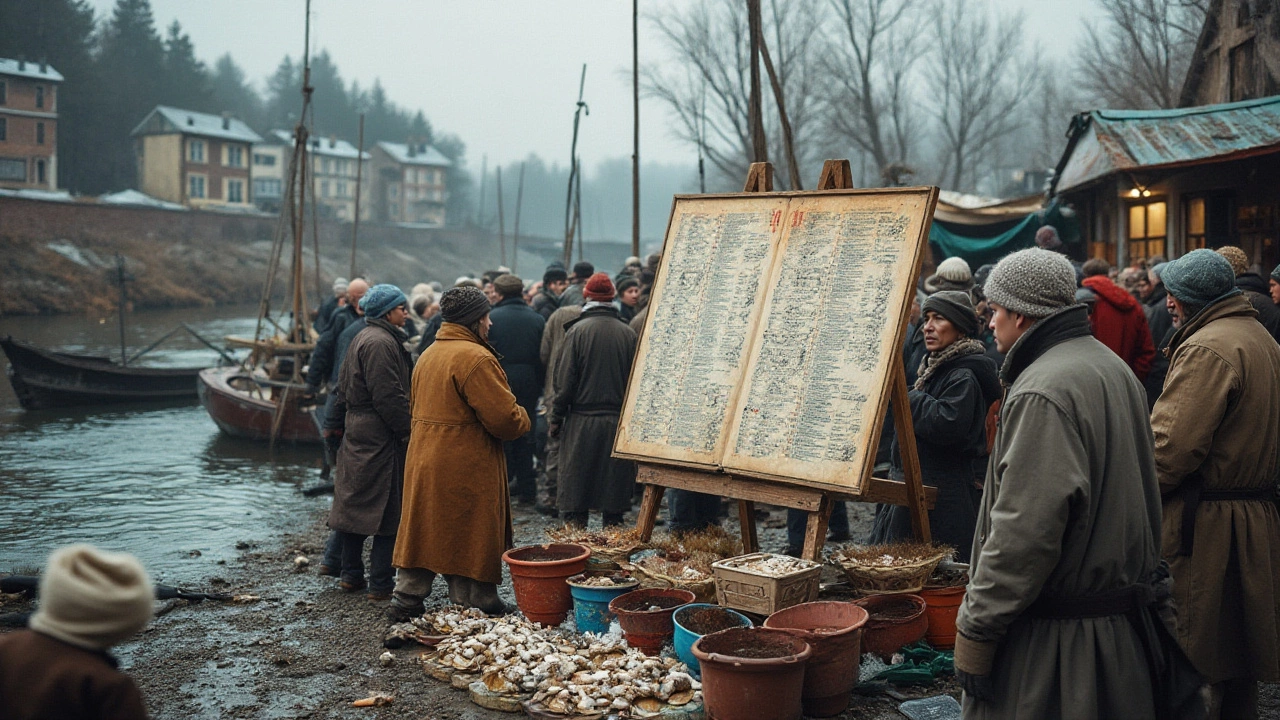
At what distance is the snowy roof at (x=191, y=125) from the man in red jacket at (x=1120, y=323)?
2621 inches

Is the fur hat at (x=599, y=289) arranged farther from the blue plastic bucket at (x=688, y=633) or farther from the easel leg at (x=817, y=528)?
the blue plastic bucket at (x=688, y=633)

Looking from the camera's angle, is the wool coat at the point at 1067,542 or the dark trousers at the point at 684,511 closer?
the wool coat at the point at 1067,542

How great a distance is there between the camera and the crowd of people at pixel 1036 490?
2.89m

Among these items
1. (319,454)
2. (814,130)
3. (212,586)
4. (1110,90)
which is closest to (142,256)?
(814,130)

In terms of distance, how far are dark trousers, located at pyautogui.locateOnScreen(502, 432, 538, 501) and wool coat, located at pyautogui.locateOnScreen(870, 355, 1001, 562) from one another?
5070 mm

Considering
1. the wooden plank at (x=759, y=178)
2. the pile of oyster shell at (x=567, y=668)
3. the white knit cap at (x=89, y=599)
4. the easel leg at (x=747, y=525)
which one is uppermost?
the wooden plank at (x=759, y=178)

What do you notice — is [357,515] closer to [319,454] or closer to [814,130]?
[319,454]

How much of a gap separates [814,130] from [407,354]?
38.7 m

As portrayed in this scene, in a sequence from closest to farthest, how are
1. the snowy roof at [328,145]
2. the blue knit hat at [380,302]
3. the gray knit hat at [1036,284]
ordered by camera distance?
the gray knit hat at [1036,284] → the blue knit hat at [380,302] → the snowy roof at [328,145]

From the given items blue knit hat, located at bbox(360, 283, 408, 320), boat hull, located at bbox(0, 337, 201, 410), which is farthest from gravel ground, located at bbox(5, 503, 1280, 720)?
boat hull, located at bbox(0, 337, 201, 410)

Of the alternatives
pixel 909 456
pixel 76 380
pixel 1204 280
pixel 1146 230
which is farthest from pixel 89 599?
pixel 76 380

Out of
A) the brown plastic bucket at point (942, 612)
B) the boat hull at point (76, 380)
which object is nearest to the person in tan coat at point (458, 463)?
the brown plastic bucket at point (942, 612)

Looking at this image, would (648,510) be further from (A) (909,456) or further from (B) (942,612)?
(B) (942,612)

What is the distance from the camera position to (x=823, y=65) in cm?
4200
